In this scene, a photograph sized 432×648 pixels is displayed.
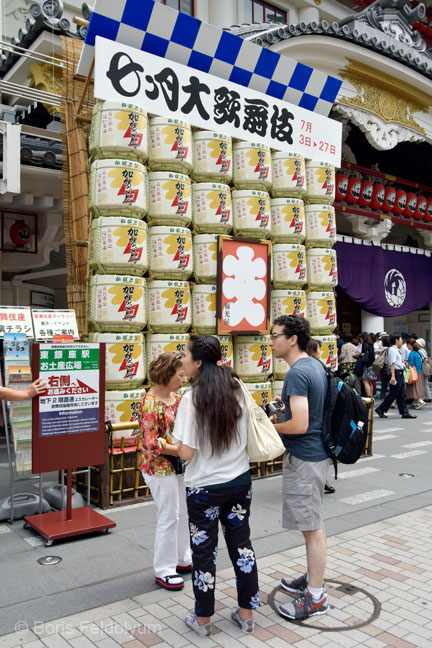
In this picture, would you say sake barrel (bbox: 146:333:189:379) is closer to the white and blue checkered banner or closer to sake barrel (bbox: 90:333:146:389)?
sake barrel (bbox: 90:333:146:389)

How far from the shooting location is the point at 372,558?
13.6 feet

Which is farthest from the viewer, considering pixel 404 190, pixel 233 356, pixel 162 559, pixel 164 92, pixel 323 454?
pixel 404 190

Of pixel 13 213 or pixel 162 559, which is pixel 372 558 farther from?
pixel 13 213

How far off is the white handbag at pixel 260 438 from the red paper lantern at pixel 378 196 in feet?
44.1

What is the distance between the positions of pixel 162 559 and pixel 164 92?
4.92m

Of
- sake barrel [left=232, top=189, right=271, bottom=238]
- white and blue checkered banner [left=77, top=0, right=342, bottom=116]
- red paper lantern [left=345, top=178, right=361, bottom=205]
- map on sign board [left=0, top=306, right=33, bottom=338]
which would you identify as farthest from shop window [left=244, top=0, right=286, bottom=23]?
map on sign board [left=0, top=306, right=33, bottom=338]

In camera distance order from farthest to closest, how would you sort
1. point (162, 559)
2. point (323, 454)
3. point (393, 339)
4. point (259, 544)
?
point (393, 339)
point (259, 544)
point (162, 559)
point (323, 454)

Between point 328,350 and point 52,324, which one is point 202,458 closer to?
point 52,324

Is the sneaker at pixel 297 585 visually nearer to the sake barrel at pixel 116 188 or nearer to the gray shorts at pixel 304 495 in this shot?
the gray shorts at pixel 304 495

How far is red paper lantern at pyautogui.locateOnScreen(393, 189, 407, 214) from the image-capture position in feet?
52.7

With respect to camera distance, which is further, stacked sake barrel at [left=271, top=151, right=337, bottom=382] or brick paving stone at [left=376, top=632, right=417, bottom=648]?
stacked sake barrel at [left=271, top=151, right=337, bottom=382]

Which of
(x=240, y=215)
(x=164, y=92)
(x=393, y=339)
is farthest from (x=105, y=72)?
(x=393, y=339)

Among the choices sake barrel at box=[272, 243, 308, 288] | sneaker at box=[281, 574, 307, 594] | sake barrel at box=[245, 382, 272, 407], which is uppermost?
sake barrel at box=[272, 243, 308, 288]

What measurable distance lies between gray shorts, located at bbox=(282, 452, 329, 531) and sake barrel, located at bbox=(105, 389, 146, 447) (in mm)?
2636
